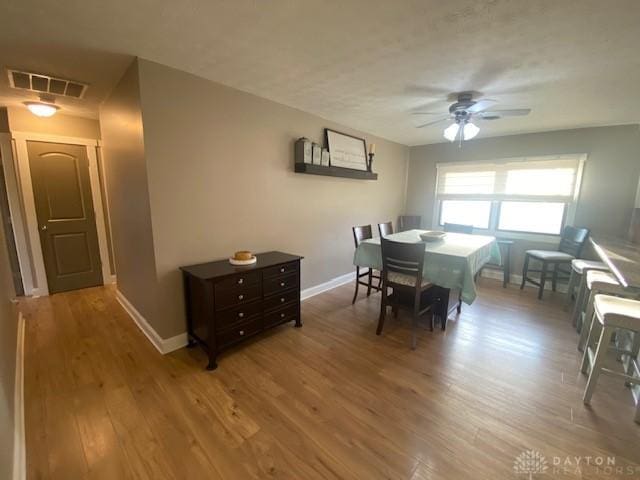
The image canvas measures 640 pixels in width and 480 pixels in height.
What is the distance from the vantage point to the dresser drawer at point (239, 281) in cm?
215

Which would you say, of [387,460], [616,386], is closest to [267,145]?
[387,460]

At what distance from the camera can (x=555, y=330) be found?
2805 millimetres

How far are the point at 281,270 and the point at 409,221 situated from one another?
3412 mm

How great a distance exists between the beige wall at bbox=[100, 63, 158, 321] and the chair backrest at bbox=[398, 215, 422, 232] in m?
4.32

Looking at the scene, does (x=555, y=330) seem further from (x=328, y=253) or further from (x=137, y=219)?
(x=137, y=219)

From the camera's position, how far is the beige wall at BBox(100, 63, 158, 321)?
2191mm

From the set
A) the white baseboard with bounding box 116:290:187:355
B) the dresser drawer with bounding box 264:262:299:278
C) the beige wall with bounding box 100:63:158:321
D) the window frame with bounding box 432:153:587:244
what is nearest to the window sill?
the window frame with bounding box 432:153:587:244

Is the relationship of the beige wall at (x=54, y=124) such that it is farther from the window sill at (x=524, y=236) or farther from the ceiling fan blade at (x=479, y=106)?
the window sill at (x=524, y=236)

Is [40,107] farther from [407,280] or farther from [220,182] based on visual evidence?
[407,280]

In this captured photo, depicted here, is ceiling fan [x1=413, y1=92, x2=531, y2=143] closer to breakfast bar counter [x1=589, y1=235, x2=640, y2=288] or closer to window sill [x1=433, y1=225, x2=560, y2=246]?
breakfast bar counter [x1=589, y1=235, x2=640, y2=288]

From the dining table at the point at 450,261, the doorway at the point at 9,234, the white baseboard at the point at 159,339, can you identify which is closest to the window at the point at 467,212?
the dining table at the point at 450,261

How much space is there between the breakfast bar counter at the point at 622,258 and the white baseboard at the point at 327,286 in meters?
2.87

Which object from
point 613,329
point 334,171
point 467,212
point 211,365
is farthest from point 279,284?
point 467,212

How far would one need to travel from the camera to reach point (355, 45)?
1.83m
